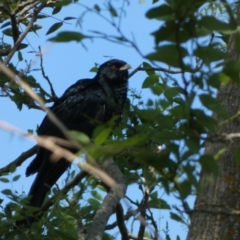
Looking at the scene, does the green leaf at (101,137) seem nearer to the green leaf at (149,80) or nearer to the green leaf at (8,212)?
the green leaf at (8,212)

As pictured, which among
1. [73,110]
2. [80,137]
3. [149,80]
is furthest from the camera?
[73,110]

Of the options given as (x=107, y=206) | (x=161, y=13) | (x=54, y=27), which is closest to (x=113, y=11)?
(x=161, y=13)

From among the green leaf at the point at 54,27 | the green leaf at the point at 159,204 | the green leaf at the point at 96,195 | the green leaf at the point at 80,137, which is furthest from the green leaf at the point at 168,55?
the green leaf at the point at 54,27

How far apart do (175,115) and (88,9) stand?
1.15 feet

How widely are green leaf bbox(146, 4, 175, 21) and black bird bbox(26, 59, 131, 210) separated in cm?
348

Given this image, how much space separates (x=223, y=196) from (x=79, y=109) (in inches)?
164

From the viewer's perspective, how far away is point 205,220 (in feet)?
8.84

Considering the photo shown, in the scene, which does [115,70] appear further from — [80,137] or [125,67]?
[80,137]

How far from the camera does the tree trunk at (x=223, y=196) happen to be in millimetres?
2674

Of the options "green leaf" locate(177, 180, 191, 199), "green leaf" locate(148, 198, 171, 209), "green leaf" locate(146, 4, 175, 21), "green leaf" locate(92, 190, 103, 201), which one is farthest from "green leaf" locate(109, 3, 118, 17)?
"green leaf" locate(92, 190, 103, 201)

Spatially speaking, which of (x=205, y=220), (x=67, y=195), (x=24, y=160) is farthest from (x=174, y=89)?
(x=24, y=160)

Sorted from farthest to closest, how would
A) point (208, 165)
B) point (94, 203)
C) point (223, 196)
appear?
point (94, 203)
point (223, 196)
point (208, 165)

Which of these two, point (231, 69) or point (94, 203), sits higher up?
point (94, 203)

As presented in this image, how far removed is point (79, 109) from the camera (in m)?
6.82
